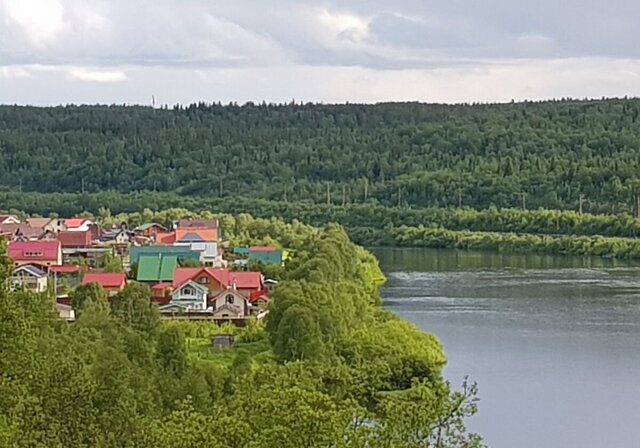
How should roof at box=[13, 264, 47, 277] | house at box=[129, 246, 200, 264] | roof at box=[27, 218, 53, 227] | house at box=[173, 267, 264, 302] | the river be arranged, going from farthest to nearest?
roof at box=[27, 218, 53, 227] < house at box=[129, 246, 200, 264] < roof at box=[13, 264, 47, 277] < house at box=[173, 267, 264, 302] < the river

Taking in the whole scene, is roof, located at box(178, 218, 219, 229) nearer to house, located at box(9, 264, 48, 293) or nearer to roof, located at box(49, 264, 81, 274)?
roof, located at box(49, 264, 81, 274)

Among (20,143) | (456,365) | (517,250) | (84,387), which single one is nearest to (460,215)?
(517,250)

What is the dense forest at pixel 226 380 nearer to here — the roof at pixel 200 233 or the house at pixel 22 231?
the roof at pixel 200 233

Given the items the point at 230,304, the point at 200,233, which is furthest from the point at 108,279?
the point at 200,233

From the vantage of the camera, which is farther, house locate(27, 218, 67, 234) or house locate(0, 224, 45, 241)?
house locate(27, 218, 67, 234)

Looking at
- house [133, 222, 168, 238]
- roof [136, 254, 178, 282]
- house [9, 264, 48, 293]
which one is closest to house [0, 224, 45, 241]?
house [133, 222, 168, 238]

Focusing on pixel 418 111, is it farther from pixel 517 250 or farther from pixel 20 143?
pixel 517 250

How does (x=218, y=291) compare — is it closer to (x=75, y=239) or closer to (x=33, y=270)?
(x=33, y=270)
